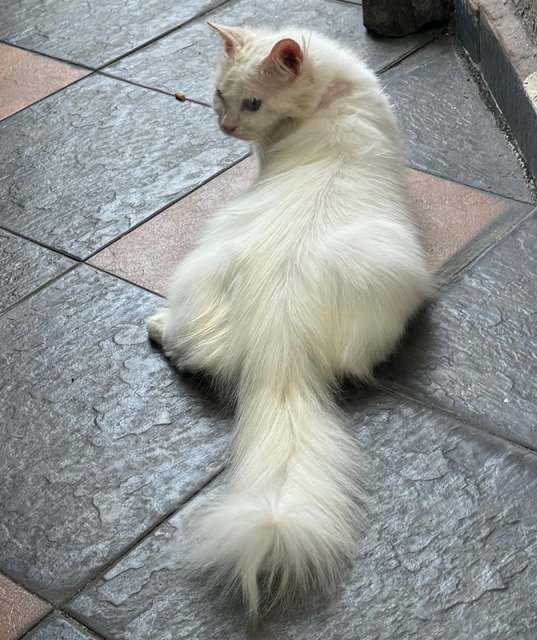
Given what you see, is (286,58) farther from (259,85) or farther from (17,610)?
(17,610)

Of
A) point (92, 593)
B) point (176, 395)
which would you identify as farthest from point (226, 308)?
point (92, 593)

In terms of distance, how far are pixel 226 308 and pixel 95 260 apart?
25.1 inches

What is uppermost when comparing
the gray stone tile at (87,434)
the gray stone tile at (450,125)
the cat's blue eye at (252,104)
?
the cat's blue eye at (252,104)

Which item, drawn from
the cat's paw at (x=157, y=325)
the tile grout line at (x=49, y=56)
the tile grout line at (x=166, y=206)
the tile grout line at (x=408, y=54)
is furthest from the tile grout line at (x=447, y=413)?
the tile grout line at (x=49, y=56)

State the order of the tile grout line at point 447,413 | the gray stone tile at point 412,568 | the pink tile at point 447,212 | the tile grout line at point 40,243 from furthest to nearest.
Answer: the tile grout line at point 40,243
the pink tile at point 447,212
the tile grout line at point 447,413
the gray stone tile at point 412,568

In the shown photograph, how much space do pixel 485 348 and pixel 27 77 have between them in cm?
200

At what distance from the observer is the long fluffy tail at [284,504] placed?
62.9 inches

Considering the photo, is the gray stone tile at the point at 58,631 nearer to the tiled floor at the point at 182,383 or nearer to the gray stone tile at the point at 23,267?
the tiled floor at the point at 182,383

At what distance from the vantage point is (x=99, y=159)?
9.63ft

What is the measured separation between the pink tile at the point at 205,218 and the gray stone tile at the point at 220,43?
23.5 inches

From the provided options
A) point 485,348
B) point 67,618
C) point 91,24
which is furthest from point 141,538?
point 91,24

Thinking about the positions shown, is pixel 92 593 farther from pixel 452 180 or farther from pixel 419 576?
pixel 452 180

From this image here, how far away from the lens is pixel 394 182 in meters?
2.22

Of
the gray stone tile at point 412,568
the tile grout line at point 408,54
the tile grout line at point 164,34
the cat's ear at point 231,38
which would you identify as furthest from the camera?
the tile grout line at point 164,34
